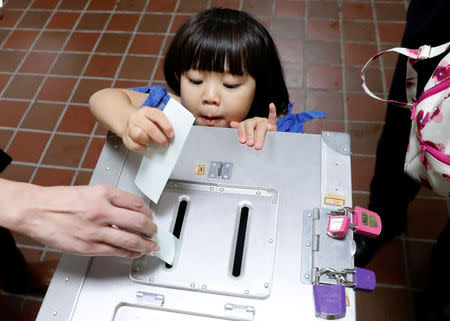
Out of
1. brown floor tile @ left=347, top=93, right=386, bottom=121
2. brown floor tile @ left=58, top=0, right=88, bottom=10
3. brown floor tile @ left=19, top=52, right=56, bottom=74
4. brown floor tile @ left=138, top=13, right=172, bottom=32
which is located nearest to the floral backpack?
brown floor tile @ left=347, top=93, right=386, bottom=121

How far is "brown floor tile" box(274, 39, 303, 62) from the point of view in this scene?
198 centimetres

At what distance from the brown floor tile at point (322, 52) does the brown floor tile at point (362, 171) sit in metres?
0.59

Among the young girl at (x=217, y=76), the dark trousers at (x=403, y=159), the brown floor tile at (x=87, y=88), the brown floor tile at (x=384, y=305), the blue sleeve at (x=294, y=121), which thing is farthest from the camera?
the brown floor tile at (x=87, y=88)

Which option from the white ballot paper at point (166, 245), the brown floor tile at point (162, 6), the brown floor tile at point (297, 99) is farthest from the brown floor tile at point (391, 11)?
the white ballot paper at point (166, 245)

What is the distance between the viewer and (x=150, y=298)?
579mm

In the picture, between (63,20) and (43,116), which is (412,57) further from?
(63,20)

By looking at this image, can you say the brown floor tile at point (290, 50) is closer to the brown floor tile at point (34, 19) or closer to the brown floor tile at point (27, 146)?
the brown floor tile at point (27, 146)

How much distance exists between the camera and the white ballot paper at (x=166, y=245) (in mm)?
→ 592

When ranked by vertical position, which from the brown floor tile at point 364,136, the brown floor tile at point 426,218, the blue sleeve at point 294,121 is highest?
the blue sleeve at point 294,121

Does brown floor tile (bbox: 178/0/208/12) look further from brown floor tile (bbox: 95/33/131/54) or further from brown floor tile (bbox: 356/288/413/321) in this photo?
brown floor tile (bbox: 356/288/413/321)

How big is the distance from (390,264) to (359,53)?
1.12 meters

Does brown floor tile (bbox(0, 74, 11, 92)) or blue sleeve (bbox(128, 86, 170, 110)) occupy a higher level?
blue sleeve (bbox(128, 86, 170, 110))

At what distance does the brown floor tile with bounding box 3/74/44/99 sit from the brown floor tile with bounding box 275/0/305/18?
1419 millimetres

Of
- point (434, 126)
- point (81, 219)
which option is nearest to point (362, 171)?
point (434, 126)
